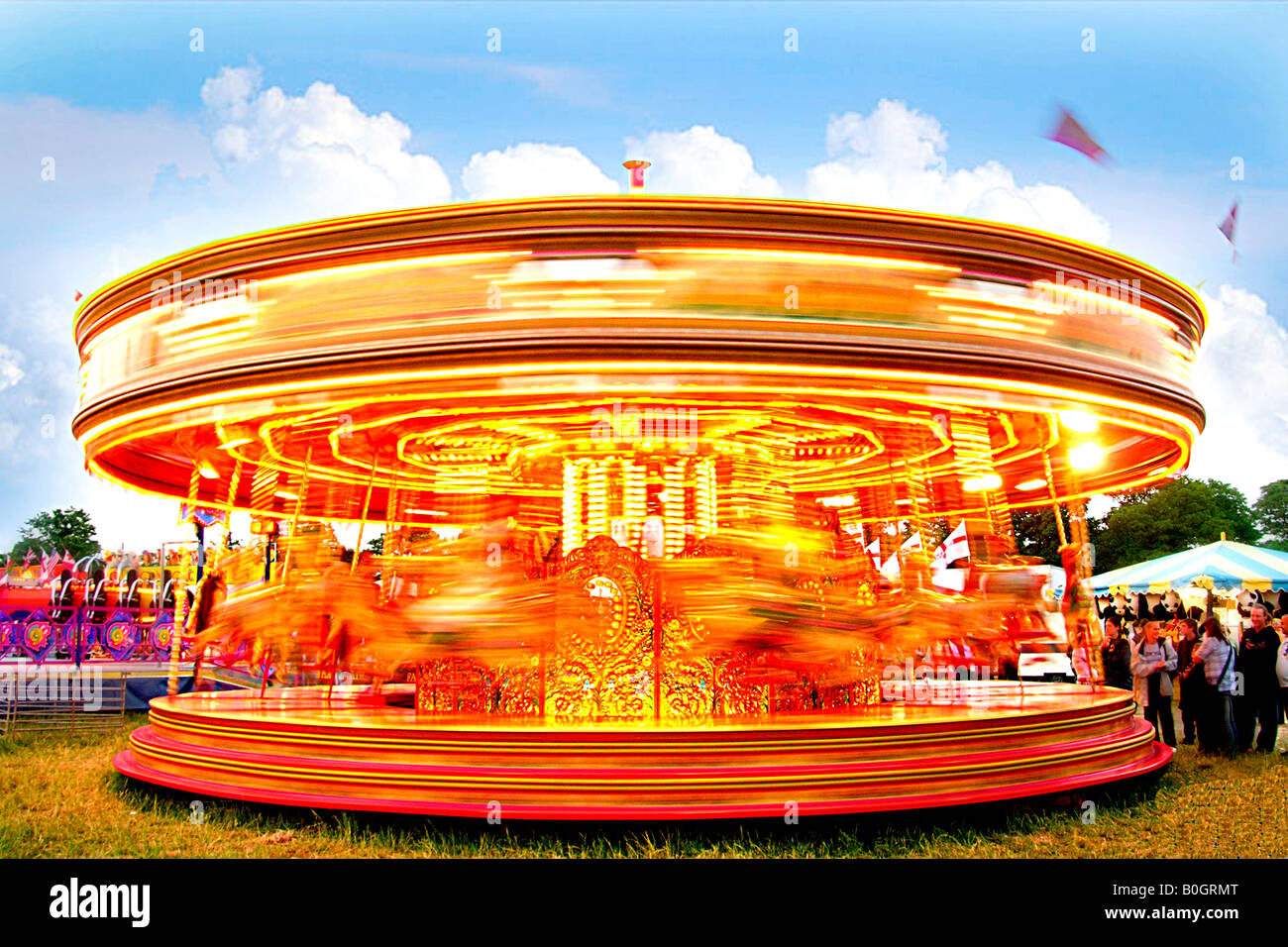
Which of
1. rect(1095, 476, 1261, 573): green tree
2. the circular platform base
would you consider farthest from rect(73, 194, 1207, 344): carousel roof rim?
rect(1095, 476, 1261, 573): green tree

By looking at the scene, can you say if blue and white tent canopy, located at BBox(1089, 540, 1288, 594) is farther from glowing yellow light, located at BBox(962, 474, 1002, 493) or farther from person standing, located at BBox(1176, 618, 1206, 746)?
person standing, located at BBox(1176, 618, 1206, 746)

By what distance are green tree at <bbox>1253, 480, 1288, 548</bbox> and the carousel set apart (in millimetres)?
56219

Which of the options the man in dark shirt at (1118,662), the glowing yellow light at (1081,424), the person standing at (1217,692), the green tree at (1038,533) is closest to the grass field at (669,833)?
the person standing at (1217,692)

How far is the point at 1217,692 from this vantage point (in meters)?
8.74

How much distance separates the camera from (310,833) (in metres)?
5.50

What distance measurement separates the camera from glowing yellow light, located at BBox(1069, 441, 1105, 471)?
984cm

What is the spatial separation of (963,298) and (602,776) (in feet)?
11.2

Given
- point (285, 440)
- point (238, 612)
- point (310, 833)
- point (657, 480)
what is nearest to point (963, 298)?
point (657, 480)

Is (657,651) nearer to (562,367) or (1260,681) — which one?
(562,367)

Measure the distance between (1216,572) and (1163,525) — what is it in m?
27.4

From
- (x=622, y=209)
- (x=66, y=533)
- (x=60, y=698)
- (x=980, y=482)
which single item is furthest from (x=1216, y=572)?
(x=66, y=533)

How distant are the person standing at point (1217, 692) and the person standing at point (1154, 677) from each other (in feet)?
2.36
